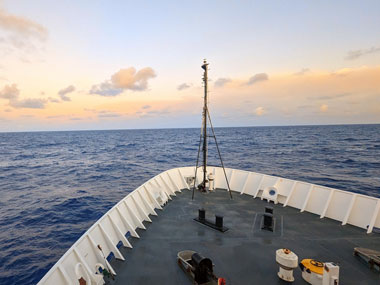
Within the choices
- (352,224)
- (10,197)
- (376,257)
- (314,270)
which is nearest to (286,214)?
(352,224)

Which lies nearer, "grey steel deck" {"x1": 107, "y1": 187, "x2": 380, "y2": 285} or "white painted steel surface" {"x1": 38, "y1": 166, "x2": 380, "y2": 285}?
"white painted steel surface" {"x1": 38, "y1": 166, "x2": 380, "y2": 285}

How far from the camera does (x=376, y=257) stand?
23.1ft

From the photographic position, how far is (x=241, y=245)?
841 cm

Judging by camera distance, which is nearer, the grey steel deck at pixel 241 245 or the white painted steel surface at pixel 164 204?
the white painted steel surface at pixel 164 204

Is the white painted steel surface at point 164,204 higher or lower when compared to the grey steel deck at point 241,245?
higher

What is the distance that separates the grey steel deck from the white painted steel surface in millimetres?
526

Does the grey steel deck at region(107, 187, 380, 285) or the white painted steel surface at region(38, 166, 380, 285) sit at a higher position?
the white painted steel surface at region(38, 166, 380, 285)

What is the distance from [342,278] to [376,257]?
1650 mm

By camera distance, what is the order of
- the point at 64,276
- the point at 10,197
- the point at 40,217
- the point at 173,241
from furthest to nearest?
the point at 10,197 → the point at 40,217 → the point at 173,241 → the point at 64,276

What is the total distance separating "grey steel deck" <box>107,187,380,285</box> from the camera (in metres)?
6.67

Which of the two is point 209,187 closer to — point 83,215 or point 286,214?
point 286,214

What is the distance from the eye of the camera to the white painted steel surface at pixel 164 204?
6.26 m

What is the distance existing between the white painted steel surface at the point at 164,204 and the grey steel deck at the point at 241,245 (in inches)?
20.7

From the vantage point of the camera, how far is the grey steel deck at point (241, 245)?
21.9 feet
